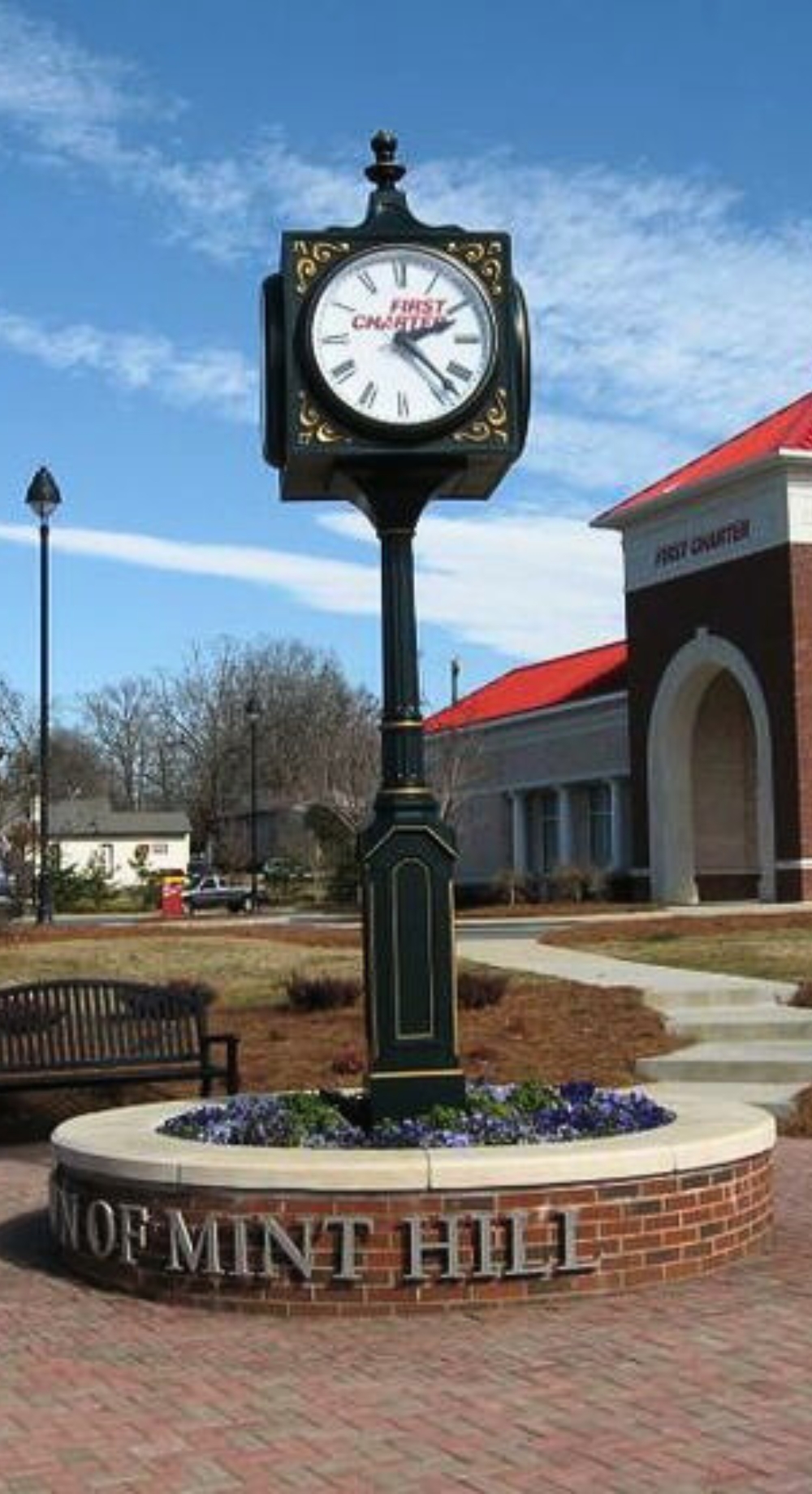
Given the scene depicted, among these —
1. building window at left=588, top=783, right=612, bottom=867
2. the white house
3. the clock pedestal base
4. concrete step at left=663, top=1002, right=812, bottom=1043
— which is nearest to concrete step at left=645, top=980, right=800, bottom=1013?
concrete step at left=663, top=1002, right=812, bottom=1043

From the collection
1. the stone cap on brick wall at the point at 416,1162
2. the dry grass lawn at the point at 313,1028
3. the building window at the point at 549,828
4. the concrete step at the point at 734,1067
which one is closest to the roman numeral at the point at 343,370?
the stone cap on brick wall at the point at 416,1162

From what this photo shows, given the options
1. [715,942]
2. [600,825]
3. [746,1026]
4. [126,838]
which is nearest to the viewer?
[746,1026]

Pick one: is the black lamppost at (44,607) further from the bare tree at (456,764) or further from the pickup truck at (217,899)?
the pickup truck at (217,899)

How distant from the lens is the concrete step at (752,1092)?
10992 millimetres

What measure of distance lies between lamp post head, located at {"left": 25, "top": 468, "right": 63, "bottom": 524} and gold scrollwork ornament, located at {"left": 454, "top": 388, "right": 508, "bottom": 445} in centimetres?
1881

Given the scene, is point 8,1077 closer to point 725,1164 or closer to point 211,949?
point 725,1164

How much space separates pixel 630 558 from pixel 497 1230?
124 ft

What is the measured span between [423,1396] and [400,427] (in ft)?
13.5

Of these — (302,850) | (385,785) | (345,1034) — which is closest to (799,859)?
(345,1034)

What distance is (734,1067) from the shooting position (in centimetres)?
1199

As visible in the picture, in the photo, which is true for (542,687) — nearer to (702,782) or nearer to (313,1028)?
(702,782)

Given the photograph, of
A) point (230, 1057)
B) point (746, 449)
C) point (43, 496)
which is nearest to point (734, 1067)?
point (230, 1057)

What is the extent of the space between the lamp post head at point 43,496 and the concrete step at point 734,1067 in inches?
635

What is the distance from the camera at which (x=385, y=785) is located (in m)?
7.89
